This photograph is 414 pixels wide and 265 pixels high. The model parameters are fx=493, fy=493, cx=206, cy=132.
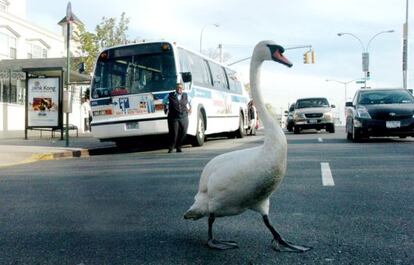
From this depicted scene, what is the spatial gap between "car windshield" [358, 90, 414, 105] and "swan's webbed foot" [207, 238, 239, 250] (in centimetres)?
1214

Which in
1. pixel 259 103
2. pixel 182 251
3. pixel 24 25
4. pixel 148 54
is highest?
pixel 24 25

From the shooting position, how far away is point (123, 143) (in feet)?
51.4

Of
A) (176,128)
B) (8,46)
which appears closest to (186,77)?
(176,128)

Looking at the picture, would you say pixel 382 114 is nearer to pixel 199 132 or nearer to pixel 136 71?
pixel 199 132

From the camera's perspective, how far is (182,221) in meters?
4.47

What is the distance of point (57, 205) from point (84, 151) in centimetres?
803

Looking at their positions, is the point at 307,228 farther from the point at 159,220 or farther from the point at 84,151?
the point at 84,151

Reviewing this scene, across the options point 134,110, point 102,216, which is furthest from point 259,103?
point 134,110

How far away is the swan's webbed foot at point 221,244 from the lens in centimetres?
348

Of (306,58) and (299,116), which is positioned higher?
(306,58)

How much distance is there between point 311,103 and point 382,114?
10127 millimetres

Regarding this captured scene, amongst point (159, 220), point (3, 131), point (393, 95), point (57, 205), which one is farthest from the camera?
point (3, 131)

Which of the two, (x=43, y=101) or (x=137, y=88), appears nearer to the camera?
(x=137, y=88)

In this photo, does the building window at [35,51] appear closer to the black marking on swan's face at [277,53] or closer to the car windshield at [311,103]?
the car windshield at [311,103]
